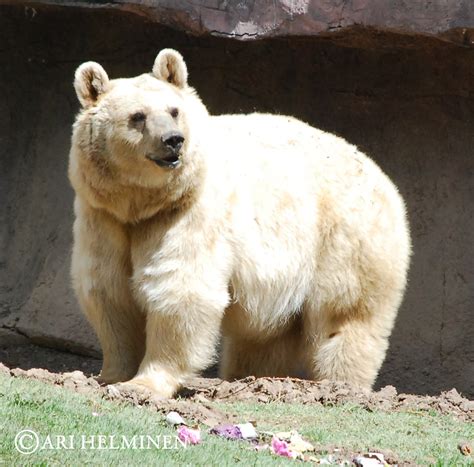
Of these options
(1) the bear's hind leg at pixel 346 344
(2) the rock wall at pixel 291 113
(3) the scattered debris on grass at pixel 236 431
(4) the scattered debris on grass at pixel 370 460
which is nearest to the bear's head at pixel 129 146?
(3) the scattered debris on grass at pixel 236 431

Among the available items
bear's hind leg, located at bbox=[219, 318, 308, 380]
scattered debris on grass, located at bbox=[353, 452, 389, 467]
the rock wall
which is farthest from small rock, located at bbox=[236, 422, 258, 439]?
the rock wall

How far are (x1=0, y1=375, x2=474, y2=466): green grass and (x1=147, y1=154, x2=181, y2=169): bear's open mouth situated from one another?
166cm

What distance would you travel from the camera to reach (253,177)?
8914 mm

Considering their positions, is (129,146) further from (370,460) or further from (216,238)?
(370,460)

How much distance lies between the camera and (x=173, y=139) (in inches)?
310

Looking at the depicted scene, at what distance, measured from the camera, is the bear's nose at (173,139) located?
25.8 ft

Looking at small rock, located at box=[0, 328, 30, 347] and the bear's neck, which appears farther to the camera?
small rock, located at box=[0, 328, 30, 347]

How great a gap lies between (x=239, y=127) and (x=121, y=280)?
5.63 ft

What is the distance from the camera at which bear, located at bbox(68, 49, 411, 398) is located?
816 centimetres

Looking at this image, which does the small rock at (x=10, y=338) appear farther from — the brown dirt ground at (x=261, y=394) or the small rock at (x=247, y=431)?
the small rock at (x=247, y=431)

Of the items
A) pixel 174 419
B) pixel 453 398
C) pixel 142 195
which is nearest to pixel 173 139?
pixel 142 195

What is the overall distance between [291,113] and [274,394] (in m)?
3.73

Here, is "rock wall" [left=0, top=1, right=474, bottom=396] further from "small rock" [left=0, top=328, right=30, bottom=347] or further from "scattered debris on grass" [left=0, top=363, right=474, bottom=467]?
"scattered debris on grass" [left=0, top=363, right=474, bottom=467]

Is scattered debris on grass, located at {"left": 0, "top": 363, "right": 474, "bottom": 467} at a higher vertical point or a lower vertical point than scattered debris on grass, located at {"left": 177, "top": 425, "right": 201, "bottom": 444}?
lower
